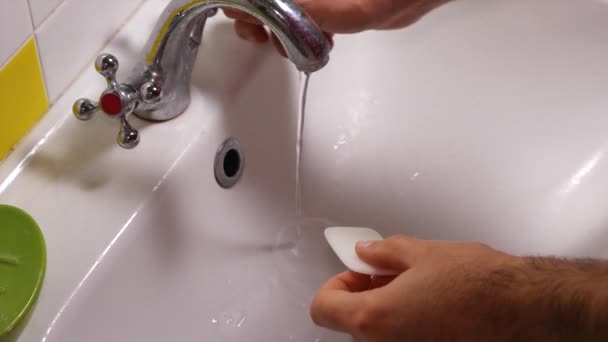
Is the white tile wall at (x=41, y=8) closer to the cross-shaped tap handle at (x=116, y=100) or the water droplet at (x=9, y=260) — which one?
the cross-shaped tap handle at (x=116, y=100)

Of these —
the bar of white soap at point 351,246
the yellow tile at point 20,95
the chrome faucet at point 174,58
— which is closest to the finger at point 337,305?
the bar of white soap at point 351,246

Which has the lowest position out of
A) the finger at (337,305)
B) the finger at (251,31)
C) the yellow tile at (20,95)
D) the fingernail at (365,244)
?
the finger at (337,305)

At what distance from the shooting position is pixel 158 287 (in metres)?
0.60

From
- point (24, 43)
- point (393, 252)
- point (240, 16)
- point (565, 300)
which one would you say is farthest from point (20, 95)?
point (565, 300)

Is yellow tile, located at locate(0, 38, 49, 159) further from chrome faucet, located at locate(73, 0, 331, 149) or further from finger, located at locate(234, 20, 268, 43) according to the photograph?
finger, located at locate(234, 20, 268, 43)

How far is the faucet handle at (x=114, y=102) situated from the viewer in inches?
21.2

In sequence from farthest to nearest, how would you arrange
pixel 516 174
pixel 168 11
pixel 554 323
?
pixel 516 174, pixel 168 11, pixel 554 323

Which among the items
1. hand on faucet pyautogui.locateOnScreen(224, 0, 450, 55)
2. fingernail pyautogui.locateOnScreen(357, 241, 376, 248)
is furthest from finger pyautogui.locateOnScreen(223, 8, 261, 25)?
fingernail pyautogui.locateOnScreen(357, 241, 376, 248)

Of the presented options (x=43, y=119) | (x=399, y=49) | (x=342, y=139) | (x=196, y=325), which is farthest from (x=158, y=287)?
(x=399, y=49)

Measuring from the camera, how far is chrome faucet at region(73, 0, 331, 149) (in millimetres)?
493

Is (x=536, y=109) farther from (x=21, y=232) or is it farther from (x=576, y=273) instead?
(x=21, y=232)

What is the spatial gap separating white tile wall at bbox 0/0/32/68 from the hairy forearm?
37 centimetres

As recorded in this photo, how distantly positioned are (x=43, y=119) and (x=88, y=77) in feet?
0.18

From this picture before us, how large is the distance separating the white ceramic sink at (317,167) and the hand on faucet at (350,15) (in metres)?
0.03
